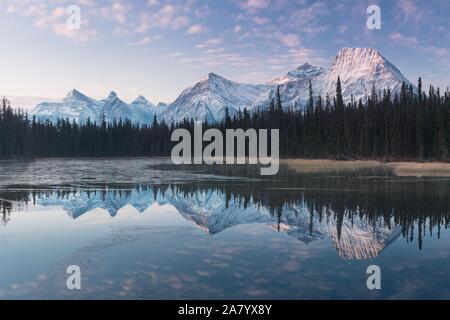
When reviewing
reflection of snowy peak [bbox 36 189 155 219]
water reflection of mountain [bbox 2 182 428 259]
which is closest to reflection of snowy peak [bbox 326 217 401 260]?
water reflection of mountain [bbox 2 182 428 259]

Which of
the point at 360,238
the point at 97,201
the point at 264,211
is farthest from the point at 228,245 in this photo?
the point at 97,201

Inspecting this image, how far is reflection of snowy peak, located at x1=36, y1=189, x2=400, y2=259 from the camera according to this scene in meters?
19.9

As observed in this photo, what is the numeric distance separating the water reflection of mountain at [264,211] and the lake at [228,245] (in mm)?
72

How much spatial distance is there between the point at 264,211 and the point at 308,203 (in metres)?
3.95

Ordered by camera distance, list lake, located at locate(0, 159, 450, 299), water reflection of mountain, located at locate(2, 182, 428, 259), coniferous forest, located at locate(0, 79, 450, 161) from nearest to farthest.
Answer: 1. lake, located at locate(0, 159, 450, 299)
2. water reflection of mountain, located at locate(2, 182, 428, 259)
3. coniferous forest, located at locate(0, 79, 450, 161)

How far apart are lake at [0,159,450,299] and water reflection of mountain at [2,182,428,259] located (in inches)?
2.8

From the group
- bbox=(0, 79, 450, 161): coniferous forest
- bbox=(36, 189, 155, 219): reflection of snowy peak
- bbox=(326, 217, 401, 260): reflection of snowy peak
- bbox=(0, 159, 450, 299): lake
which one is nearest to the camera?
bbox=(0, 159, 450, 299): lake

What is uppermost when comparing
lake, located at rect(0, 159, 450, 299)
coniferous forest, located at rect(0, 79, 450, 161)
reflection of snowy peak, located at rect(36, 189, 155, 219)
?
coniferous forest, located at rect(0, 79, 450, 161)

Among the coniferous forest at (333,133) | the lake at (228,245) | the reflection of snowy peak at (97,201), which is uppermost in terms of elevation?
the coniferous forest at (333,133)

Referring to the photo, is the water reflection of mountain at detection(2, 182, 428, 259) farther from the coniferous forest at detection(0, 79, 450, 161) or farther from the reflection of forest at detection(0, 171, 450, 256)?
the coniferous forest at detection(0, 79, 450, 161)

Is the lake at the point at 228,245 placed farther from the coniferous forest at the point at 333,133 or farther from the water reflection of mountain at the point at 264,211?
the coniferous forest at the point at 333,133

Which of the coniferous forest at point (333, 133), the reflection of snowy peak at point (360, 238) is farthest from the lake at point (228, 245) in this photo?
the coniferous forest at point (333, 133)

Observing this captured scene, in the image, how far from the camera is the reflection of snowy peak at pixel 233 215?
65.3 ft

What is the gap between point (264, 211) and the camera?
28.7 meters
